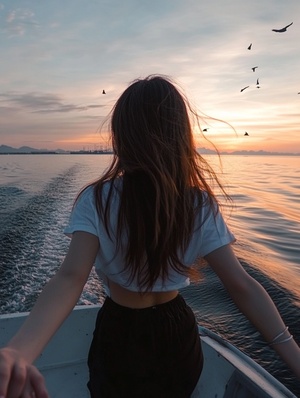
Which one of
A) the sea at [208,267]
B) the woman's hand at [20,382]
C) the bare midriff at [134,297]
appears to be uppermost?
the woman's hand at [20,382]

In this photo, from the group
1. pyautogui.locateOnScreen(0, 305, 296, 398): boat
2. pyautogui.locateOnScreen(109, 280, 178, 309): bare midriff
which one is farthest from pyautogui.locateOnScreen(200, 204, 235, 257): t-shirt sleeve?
pyautogui.locateOnScreen(0, 305, 296, 398): boat

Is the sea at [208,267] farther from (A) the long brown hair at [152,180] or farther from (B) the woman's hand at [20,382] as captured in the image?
(B) the woman's hand at [20,382]

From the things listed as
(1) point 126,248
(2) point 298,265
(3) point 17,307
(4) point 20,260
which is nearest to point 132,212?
(1) point 126,248

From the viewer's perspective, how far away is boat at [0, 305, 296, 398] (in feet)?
7.03

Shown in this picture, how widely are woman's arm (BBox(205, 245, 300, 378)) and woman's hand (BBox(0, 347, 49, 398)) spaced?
73 cm

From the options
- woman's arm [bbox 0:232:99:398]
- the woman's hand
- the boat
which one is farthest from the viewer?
the boat

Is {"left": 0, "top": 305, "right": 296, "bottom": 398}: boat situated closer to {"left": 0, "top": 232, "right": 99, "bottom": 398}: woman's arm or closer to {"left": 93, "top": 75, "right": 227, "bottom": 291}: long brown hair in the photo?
{"left": 93, "top": 75, "right": 227, "bottom": 291}: long brown hair

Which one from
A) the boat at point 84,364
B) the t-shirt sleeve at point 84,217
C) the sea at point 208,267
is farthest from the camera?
the sea at point 208,267

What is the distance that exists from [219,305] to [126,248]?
3921mm

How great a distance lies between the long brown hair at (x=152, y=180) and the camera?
4.20 ft

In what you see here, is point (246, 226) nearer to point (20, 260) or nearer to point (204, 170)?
point (20, 260)

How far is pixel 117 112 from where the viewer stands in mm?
1366

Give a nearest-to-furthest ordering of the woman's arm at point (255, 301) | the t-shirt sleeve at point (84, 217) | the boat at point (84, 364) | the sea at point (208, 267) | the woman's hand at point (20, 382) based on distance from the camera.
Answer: the woman's hand at point (20, 382) < the t-shirt sleeve at point (84, 217) < the woman's arm at point (255, 301) < the boat at point (84, 364) < the sea at point (208, 267)

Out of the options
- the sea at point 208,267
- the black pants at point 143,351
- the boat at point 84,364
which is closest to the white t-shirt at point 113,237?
the black pants at point 143,351
